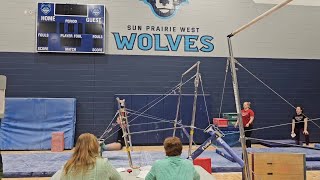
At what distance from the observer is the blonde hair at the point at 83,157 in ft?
9.75

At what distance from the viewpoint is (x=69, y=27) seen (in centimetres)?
1080

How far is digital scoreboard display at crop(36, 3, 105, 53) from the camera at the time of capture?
424 inches

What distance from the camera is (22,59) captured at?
11047 millimetres

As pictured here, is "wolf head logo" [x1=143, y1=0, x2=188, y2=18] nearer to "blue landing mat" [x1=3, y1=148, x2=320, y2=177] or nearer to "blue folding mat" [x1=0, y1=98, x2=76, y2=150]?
"blue folding mat" [x1=0, y1=98, x2=76, y2=150]

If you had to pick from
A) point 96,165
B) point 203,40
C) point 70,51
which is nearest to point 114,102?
point 70,51

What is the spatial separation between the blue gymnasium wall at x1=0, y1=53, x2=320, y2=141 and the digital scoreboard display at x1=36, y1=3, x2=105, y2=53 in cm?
43

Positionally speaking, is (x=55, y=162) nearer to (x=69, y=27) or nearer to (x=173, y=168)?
(x=69, y=27)

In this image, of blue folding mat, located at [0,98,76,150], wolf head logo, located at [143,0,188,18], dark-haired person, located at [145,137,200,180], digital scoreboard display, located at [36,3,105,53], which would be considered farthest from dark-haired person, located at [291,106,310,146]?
dark-haired person, located at [145,137,200,180]

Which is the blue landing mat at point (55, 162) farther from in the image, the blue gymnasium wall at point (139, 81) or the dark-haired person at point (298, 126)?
the blue gymnasium wall at point (139, 81)

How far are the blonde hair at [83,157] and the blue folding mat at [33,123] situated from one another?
26.0 ft

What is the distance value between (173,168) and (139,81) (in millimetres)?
8431

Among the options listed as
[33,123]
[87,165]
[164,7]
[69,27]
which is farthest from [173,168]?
[164,7]

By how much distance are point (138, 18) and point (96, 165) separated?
9284 millimetres

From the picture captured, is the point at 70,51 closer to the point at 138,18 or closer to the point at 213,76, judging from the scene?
the point at 138,18
